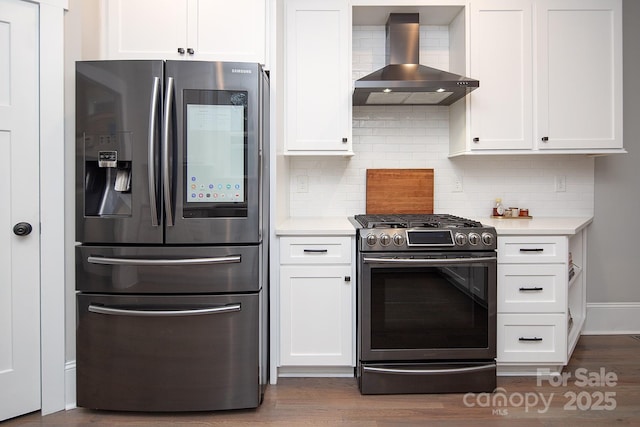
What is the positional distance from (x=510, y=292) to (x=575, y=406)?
0.65 m

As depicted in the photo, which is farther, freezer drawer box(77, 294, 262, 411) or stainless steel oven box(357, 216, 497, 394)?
stainless steel oven box(357, 216, 497, 394)

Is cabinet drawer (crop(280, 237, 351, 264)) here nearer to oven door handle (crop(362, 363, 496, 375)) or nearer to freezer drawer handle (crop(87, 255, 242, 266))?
freezer drawer handle (crop(87, 255, 242, 266))

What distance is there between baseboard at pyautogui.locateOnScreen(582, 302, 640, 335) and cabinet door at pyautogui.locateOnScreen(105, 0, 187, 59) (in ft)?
11.6

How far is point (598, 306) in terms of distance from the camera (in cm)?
316

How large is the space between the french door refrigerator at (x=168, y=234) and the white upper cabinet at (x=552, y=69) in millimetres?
1647

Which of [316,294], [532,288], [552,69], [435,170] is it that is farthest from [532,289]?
[552,69]

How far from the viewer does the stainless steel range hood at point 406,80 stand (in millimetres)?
2502

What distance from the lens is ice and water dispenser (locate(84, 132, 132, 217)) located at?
6.57ft

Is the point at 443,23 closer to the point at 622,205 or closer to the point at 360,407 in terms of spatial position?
the point at 622,205

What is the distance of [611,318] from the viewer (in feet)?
10.4

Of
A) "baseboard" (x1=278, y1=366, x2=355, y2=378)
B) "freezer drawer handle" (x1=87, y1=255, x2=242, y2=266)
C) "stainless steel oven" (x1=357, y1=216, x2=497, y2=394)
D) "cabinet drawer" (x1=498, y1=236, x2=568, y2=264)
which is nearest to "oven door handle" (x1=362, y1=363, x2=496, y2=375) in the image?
"stainless steel oven" (x1=357, y1=216, x2=497, y2=394)

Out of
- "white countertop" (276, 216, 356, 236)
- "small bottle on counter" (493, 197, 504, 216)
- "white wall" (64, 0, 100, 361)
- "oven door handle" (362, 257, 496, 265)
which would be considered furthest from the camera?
"small bottle on counter" (493, 197, 504, 216)

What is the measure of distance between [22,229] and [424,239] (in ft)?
6.82

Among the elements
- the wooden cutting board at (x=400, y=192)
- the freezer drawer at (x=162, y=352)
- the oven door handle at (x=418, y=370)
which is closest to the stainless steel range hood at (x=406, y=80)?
the wooden cutting board at (x=400, y=192)
